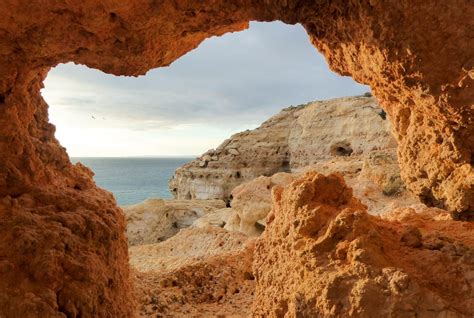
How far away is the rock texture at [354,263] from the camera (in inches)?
80.4

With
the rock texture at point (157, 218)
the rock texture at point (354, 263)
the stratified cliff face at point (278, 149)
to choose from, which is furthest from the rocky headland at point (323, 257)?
the stratified cliff face at point (278, 149)

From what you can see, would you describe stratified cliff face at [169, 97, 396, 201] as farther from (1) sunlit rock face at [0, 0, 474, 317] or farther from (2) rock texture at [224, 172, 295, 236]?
(1) sunlit rock face at [0, 0, 474, 317]

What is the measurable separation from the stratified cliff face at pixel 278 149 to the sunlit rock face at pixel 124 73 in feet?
53.8

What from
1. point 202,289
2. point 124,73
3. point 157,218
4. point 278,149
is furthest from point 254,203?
point 278,149

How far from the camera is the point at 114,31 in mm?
2875

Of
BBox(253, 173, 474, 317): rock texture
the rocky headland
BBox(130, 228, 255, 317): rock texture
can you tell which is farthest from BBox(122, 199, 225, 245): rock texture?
BBox(253, 173, 474, 317): rock texture

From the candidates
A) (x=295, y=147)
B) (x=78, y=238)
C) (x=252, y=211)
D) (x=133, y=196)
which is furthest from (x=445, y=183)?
(x=133, y=196)

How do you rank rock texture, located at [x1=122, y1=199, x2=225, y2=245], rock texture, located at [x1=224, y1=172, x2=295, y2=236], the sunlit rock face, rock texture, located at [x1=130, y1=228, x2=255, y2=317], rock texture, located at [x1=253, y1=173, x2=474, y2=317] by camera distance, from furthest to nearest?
rock texture, located at [x1=122, y1=199, x2=225, y2=245] → rock texture, located at [x1=224, y1=172, x2=295, y2=236] → rock texture, located at [x1=130, y1=228, x2=255, y2=317] → the sunlit rock face → rock texture, located at [x1=253, y1=173, x2=474, y2=317]

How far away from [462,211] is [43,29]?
328cm

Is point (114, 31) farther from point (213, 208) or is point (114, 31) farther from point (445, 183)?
point (213, 208)

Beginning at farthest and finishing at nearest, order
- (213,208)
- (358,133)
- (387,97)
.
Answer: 1. (358,133)
2. (213,208)
3. (387,97)

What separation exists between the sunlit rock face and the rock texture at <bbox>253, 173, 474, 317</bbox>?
0.65m

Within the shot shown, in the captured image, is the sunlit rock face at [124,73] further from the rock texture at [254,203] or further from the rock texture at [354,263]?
the rock texture at [254,203]

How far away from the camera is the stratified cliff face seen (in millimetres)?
19859
